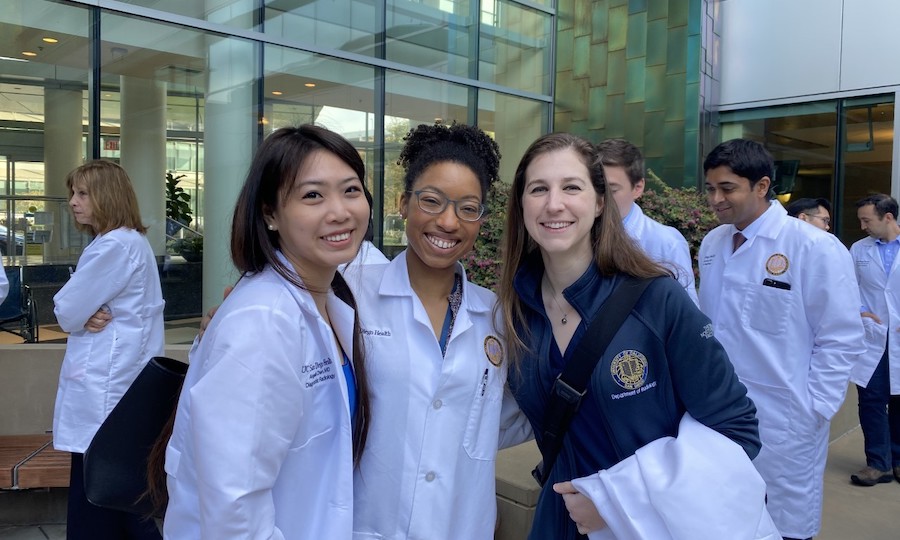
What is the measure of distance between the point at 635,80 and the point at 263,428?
1179 cm

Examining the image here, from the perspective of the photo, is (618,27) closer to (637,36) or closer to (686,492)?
(637,36)

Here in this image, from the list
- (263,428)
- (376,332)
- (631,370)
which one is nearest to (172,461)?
(263,428)

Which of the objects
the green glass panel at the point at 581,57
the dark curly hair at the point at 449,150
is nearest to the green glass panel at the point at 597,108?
the green glass panel at the point at 581,57

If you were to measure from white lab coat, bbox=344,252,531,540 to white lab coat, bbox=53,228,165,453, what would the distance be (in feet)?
7.22

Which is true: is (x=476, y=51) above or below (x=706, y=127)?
above

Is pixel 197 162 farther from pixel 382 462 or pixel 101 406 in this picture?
pixel 382 462

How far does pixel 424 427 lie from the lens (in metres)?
1.76

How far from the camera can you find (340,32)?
8.84m

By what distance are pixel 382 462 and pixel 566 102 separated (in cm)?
1143

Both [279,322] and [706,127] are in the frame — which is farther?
[706,127]

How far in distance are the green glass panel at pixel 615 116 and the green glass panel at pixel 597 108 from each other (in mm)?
80

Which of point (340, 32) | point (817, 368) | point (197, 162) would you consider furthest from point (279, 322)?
point (340, 32)

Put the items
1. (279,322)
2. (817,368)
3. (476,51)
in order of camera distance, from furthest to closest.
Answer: (476,51), (817,368), (279,322)

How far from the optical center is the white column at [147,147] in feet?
25.4
